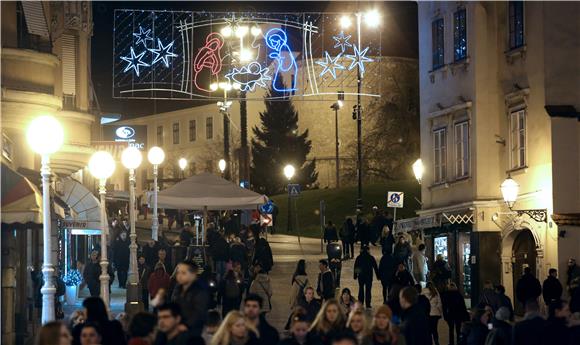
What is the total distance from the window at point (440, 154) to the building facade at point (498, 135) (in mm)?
44

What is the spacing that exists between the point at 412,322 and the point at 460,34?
23.3 metres

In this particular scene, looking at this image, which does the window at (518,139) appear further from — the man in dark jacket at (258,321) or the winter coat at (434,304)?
the man in dark jacket at (258,321)

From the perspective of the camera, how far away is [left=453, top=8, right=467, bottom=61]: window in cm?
3875

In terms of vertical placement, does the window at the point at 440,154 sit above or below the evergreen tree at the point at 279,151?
below

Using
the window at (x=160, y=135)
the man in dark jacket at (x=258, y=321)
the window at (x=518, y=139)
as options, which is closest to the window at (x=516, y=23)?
the window at (x=518, y=139)

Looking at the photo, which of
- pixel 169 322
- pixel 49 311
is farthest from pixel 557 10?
pixel 169 322

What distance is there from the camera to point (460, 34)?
3916cm

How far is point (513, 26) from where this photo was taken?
36656 millimetres

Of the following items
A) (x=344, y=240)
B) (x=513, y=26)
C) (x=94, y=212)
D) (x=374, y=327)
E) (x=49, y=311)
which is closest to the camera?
(x=374, y=327)

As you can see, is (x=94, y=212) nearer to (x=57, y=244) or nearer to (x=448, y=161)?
(x=57, y=244)

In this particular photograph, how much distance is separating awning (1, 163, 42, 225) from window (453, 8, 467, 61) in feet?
59.8

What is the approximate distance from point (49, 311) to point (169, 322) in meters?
6.50

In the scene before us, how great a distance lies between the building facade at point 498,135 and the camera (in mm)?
33750

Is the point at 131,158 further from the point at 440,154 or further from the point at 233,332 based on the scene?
the point at 233,332
